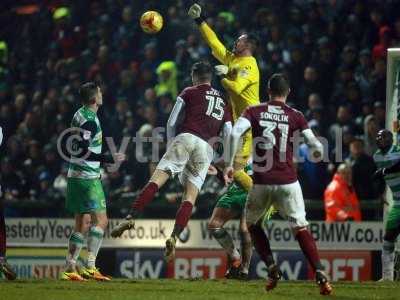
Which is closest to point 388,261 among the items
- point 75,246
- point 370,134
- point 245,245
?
point 245,245

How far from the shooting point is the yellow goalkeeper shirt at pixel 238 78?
1476 cm

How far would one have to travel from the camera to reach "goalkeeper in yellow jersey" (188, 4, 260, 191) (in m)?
14.7

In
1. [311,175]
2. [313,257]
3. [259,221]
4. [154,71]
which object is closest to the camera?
[313,257]

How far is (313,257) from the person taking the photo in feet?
40.5

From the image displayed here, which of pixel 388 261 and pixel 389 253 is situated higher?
pixel 389 253

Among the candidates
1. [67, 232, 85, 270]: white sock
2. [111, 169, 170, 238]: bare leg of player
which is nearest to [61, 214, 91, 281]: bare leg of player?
[67, 232, 85, 270]: white sock

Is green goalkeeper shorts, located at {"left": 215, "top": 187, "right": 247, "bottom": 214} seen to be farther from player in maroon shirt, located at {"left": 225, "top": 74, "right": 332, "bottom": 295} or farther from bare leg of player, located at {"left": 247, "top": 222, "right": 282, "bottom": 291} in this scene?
player in maroon shirt, located at {"left": 225, "top": 74, "right": 332, "bottom": 295}

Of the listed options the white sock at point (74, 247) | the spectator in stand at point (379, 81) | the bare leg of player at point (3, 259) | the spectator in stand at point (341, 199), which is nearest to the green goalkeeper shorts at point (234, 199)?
the white sock at point (74, 247)

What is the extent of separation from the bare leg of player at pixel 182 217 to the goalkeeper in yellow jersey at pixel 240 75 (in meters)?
0.67

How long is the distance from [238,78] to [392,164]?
9.51 feet

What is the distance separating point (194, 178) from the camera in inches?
563

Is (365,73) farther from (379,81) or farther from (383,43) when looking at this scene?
(383,43)

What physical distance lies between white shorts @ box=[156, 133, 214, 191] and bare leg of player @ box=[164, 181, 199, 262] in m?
0.10

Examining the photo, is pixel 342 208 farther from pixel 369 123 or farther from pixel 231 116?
pixel 231 116
